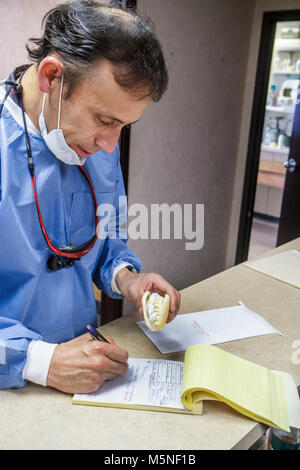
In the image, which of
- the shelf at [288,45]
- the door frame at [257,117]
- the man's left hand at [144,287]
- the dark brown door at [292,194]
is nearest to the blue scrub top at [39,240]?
the man's left hand at [144,287]

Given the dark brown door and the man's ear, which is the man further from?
the dark brown door

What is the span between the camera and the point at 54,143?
103cm

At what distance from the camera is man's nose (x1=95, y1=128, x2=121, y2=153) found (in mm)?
1012

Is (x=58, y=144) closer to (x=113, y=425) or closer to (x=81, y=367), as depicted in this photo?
(x=81, y=367)

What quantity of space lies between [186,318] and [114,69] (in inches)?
29.6

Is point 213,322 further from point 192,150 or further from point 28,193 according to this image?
point 192,150

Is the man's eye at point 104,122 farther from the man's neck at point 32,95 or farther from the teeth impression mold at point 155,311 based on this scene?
the teeth impression mold at point 155,311

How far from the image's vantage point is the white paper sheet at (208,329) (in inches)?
46.4

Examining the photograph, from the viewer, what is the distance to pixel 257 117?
3.34m

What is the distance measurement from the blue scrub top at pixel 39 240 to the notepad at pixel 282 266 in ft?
2.45

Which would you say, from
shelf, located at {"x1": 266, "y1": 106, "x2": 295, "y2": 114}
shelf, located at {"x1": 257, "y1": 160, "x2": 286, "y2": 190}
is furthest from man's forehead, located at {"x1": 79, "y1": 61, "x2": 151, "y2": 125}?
shelf, located at {"x1": 266, "y1": 106, "x2": 295, "y2": 114}

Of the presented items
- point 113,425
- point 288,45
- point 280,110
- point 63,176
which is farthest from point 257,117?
point 113,425

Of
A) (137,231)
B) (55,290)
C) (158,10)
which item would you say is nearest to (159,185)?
(137,231)
